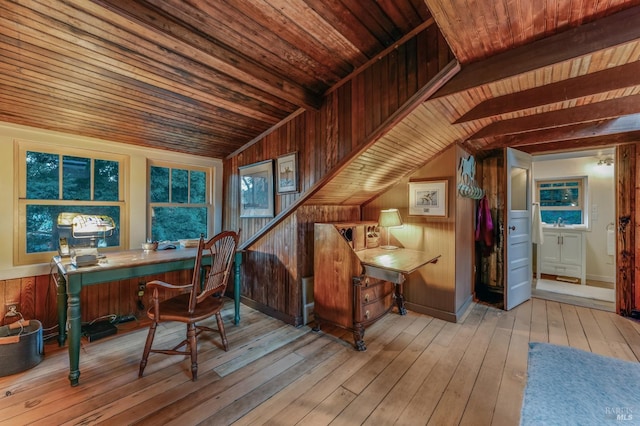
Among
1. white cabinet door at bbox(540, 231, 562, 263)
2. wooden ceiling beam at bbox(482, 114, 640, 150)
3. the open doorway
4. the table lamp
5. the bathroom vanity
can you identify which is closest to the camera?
wooden ceiling beam at bbox(482, 114, 640, 150)

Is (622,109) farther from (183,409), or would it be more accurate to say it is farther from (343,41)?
(183,409)

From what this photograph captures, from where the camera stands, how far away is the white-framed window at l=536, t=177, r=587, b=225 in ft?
15.7

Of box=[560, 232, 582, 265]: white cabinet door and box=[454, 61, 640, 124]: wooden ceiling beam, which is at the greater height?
box=[454, 61, 640, 124]: wooden ceiling beam

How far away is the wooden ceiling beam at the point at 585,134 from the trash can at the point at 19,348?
5.09 m

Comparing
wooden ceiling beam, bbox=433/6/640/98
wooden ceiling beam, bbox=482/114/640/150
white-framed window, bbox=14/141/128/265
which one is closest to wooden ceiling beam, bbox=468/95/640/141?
wooden ceiling beam, bbox=482/114/640/150

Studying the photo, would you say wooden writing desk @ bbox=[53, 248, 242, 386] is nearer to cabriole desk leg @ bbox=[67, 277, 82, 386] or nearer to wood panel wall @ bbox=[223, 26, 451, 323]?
cabriole desk leg @ bbox=[67, 277, 82, 386]

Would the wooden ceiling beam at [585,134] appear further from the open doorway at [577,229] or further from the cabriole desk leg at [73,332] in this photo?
the cabriole desk leg at [73,332]

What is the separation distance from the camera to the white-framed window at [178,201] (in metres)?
3.36

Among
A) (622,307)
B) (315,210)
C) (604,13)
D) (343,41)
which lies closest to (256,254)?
(315,210)

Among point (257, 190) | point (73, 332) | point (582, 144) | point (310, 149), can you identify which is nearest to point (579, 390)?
point (310, 149)

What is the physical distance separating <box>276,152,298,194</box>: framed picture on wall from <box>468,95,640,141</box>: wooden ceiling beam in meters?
2.15

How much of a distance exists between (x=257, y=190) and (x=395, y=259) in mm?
1813

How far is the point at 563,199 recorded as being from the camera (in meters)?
4.98

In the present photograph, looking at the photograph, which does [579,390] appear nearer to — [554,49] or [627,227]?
[554,49]
